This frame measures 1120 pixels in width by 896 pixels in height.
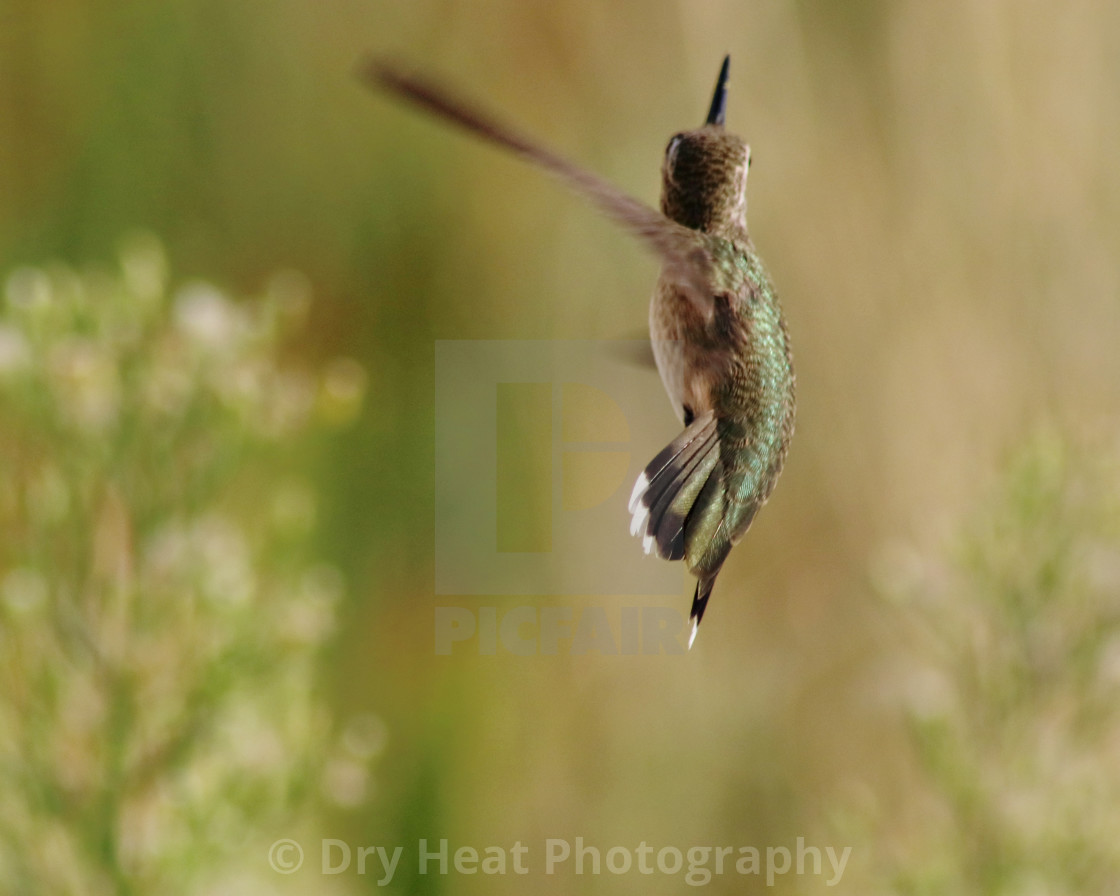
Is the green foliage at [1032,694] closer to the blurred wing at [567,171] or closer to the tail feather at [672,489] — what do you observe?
the tail feather at [672,489]

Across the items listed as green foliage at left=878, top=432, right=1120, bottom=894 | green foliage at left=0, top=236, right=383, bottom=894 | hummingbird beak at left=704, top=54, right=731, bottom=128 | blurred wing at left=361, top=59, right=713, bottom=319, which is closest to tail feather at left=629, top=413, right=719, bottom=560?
blurred wing at left=361, top=59, right=713, bottom=319

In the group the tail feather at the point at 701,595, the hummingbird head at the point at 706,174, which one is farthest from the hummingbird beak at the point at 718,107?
the tail feather at the point at 701,595

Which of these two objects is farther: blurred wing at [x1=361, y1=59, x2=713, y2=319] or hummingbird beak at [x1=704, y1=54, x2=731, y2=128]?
hummingbird beak at [x1=704, y1=54, x2=731, y2=128]

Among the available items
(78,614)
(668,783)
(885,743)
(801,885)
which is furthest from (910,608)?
(885,743)

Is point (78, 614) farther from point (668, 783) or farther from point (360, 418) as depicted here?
point (668, 783)

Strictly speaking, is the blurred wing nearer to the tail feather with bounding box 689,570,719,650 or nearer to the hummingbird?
the hummingbird
